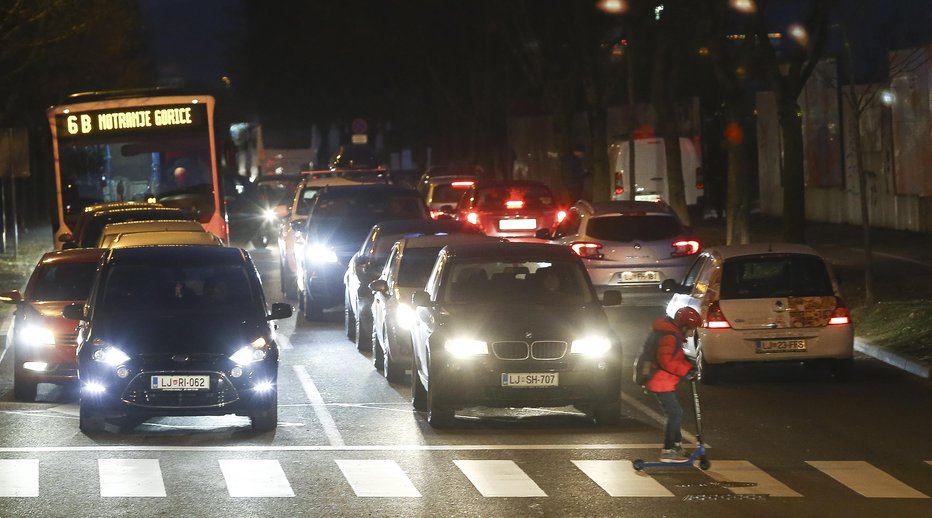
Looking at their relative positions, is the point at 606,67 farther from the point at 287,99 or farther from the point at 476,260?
the point at 476,260

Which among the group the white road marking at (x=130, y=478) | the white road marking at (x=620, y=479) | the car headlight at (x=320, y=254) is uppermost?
the car headlight at (x=320, y=254)

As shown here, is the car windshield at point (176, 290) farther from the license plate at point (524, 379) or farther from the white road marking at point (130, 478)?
the license plate at point (524, 379)

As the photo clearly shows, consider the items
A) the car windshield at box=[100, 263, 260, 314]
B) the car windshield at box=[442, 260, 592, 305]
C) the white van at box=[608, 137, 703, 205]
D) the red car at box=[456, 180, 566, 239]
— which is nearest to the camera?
the car windshield at box=[100, 263, 260, 314]

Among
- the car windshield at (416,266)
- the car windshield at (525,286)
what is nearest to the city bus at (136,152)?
the car windshield at (416,266)

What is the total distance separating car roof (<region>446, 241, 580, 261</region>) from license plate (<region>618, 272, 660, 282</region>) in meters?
9.45

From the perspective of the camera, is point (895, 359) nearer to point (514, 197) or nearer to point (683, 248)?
point (683, 248)

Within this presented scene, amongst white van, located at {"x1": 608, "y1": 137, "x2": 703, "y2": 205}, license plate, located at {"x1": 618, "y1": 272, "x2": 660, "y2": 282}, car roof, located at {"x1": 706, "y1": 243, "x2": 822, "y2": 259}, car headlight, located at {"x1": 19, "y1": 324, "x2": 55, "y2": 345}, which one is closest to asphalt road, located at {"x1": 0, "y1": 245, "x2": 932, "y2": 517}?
car headlight, located at {"x1": 19, "y1": 324, "x2": 55, "y2": 345}

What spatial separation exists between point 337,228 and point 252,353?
39.8 ft

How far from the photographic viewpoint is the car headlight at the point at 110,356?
1470 centimetres

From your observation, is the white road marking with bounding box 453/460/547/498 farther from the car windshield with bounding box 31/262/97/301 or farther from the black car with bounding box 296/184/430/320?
the black car with bounding box 296/184/430/320

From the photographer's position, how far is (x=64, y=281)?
18750 millimetres

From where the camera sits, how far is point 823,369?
63.6 ft

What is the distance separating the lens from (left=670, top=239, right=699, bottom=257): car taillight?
25.7 metres

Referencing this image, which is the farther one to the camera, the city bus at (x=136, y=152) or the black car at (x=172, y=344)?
the city bus at (x=136, y=152)
